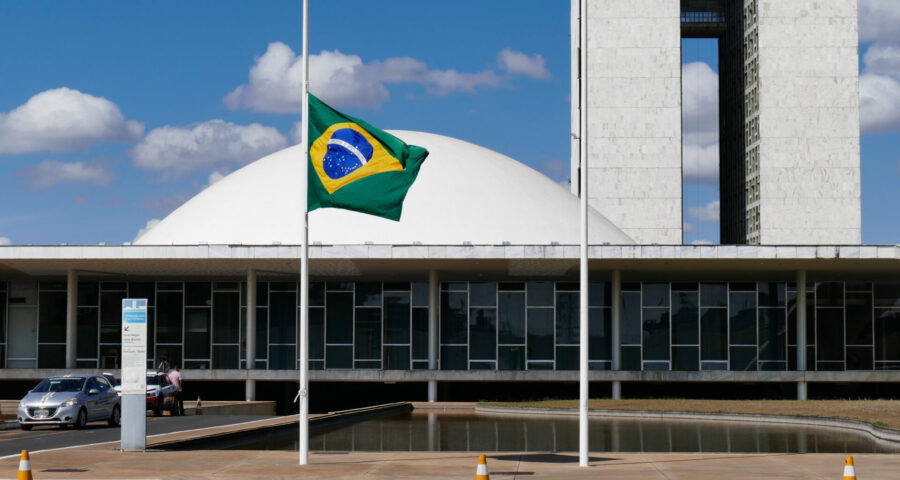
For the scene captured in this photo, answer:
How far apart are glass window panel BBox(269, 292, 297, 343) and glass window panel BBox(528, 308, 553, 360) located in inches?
404

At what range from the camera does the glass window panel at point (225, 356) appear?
168 feet

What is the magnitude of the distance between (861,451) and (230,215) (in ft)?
118

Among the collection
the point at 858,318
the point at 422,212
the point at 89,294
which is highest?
the point at 422,212

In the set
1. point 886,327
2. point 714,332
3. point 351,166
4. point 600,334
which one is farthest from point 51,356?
point 886,327

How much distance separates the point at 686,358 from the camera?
50938 millimetres

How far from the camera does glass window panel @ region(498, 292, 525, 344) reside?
167ft

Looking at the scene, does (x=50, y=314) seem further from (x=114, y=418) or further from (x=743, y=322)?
(x=743, y=322)

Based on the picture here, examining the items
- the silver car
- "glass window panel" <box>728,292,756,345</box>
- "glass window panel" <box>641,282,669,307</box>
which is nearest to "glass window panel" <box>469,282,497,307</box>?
"glass window panel" <box>641,282,669,307</box>

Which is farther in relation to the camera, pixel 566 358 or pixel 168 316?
pixel 168 316

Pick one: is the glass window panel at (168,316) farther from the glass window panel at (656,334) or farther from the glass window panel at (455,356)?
the glass window panel at (656,334)

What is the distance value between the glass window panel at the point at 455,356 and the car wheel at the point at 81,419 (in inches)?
900

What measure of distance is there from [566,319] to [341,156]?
31.7 m

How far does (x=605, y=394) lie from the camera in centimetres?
4950

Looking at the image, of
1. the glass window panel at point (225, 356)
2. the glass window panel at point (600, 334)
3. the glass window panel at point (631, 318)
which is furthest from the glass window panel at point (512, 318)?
the glass window panel at point (225, 356)
